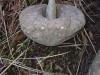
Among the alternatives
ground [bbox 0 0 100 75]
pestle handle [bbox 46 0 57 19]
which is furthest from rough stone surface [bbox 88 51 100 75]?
pestle handle [bbox 46 0 57 19]

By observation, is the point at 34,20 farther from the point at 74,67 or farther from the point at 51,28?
the point at 74,67

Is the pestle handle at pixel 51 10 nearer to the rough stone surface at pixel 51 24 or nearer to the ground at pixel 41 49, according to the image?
the rough stone surface at pixel 51 24

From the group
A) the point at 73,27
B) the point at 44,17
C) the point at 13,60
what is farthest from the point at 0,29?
the point at 73,27

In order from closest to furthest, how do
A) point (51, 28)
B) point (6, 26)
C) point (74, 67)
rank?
1. point (51, 28)
2. point (74, 67)
3. point (6, 26)

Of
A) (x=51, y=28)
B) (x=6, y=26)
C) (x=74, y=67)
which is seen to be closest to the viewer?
(x=51, y=28)

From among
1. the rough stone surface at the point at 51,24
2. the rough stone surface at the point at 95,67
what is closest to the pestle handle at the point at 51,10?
the rough stone surface at the point at 51,24

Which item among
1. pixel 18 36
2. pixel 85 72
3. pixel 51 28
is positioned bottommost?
pixel 85 72

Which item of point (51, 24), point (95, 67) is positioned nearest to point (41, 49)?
point (51, 24)
